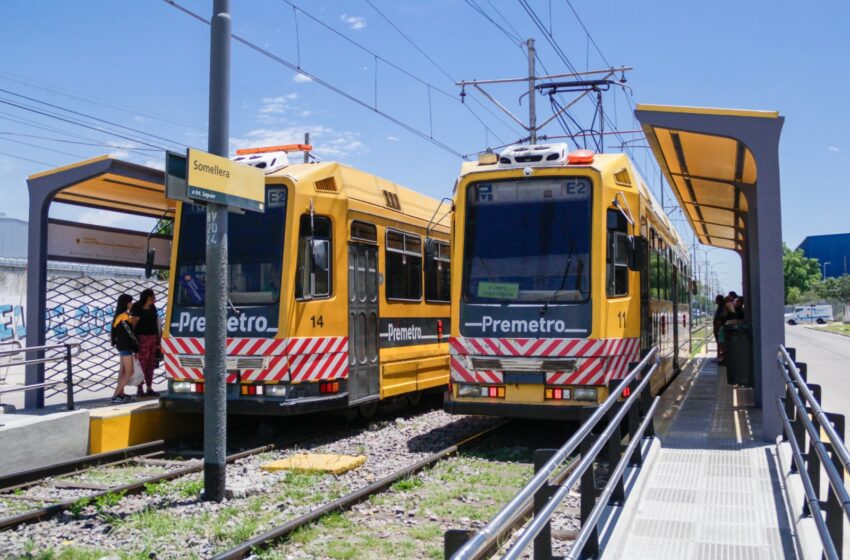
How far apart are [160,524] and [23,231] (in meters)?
50.1

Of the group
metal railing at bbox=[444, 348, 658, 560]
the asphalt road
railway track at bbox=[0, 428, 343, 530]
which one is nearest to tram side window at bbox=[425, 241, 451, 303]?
railway track at bbox=[0, 428, 343, 530]

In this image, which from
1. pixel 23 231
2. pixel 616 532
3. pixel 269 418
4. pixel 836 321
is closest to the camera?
pixel 616 532

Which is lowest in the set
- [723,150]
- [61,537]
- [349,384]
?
[61,537]

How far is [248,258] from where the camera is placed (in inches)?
408

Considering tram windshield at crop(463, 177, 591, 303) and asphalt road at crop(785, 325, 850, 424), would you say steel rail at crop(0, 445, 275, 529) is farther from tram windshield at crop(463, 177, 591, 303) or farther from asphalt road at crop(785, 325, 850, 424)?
asphalt road at crop(785, 325, 850, 424)

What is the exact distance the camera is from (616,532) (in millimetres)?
5258

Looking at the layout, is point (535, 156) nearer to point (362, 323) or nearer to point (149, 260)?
point (362, 323)

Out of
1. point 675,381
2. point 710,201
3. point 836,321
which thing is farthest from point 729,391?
point 836,321

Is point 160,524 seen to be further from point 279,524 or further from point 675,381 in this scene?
point 675,381

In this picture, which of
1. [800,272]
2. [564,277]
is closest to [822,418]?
[564,277]

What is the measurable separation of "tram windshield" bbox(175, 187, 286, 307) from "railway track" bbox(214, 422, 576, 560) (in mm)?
2794

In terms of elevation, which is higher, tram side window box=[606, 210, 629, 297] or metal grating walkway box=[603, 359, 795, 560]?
tram side window box=[606, 210, 629, 297]

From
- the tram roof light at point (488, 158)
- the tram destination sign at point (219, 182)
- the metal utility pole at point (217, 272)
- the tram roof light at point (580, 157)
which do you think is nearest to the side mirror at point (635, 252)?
the tram roof light at point (580, 157)

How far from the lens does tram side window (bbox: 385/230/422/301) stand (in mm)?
12156
